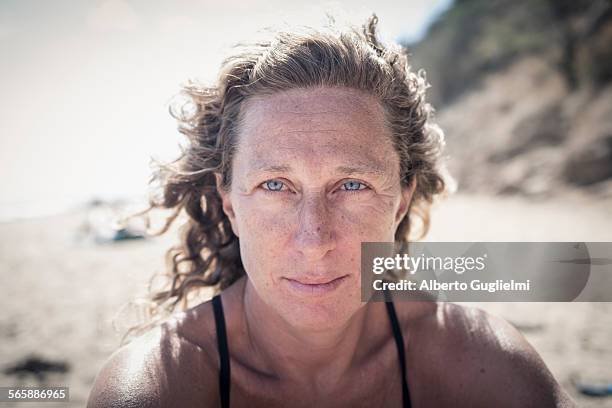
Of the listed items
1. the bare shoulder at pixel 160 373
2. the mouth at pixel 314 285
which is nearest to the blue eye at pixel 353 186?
the mouth at pixel 314 285

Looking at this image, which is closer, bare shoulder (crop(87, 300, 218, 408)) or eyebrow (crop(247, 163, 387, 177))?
bare shoulder (crop(87, 300, 218, 408))

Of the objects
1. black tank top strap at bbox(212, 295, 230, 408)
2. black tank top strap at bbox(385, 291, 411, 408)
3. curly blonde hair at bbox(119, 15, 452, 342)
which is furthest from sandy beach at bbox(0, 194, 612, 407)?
black tank top strap at bbox(385, 291, 411, 408)

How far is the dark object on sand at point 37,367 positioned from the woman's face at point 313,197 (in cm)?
258

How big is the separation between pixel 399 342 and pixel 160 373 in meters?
1.13

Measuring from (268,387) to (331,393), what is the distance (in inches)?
12.2

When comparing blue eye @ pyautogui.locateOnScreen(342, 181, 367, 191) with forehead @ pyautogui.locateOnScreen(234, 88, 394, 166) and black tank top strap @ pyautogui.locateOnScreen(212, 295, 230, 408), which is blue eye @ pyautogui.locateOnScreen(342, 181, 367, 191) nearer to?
forehead @ pyautogui.locateOnScreen(234, 88, 394, 166)

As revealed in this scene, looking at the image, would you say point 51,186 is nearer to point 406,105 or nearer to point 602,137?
point 602,137

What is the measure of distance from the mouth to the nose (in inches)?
4.3

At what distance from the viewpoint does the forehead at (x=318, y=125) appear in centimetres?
182

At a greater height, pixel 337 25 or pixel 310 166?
pixel 337 25

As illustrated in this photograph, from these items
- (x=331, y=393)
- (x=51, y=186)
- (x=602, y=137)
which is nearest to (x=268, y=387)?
(x=331, y=393)

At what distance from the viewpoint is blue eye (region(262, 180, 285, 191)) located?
187 centimetres

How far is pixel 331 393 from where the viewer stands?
2.15 metres

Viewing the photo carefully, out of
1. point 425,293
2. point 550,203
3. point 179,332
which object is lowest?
point 179,332
